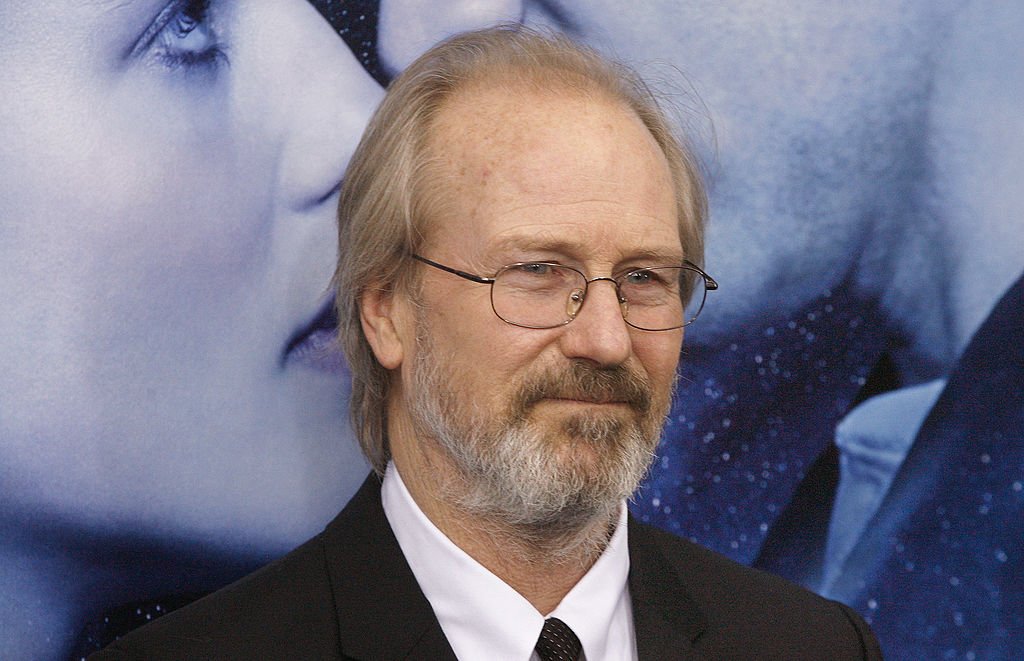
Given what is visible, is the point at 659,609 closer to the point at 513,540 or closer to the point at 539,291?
the point at 513,540

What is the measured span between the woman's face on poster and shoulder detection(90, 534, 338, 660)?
29 centimetres

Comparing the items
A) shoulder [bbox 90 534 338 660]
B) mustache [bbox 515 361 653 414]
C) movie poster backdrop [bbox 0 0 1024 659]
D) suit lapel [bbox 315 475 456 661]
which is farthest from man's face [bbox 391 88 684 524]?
movie poster backdrop [bbox 0 0 1024 659]

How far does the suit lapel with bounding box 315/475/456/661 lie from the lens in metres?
1.74

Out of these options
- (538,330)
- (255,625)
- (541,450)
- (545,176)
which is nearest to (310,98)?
(545,176)

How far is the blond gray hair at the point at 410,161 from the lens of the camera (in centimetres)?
194

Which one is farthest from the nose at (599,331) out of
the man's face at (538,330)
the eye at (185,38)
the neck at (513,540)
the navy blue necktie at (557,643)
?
the eye at (185,38)

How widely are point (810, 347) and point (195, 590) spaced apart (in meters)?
1.22

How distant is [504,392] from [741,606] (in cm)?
60

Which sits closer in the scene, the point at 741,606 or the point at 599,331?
the point at 599,331

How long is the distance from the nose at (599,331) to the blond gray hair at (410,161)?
0.97ft

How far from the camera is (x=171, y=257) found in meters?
2.06

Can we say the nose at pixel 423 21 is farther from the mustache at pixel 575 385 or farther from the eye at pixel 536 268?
the mustache at pixel 575 385

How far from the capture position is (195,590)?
2143mm

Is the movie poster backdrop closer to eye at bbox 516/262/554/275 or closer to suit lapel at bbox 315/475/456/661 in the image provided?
suit lapel at bbox 315/475/456/661
